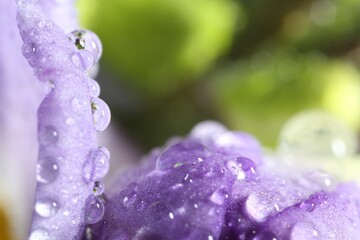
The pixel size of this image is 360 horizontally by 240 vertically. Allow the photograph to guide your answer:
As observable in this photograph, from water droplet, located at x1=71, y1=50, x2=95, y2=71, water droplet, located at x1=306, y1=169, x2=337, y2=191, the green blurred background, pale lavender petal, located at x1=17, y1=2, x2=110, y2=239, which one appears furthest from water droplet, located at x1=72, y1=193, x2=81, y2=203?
the green blurred background

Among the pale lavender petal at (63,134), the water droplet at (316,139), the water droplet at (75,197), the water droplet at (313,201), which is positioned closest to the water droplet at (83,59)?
the pale lavender petal at (63,134)

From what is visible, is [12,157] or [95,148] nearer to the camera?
[95,148]

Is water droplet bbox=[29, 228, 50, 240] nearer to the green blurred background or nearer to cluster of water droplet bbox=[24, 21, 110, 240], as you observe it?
cluster of water droplet bbox=[24, 21, 110, 240]

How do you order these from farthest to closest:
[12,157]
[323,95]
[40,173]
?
[323,95], [12,157], [40,173]

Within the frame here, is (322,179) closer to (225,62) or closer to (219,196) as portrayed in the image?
(219,196)

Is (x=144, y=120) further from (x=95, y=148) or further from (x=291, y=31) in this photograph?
(x=95, y=148)

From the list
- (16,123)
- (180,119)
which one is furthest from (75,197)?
(180,119)

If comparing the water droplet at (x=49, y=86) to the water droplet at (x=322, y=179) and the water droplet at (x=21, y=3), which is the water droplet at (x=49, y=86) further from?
the water droplet at (x=322, y=179)

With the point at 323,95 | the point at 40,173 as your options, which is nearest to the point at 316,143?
the point at 323,95
